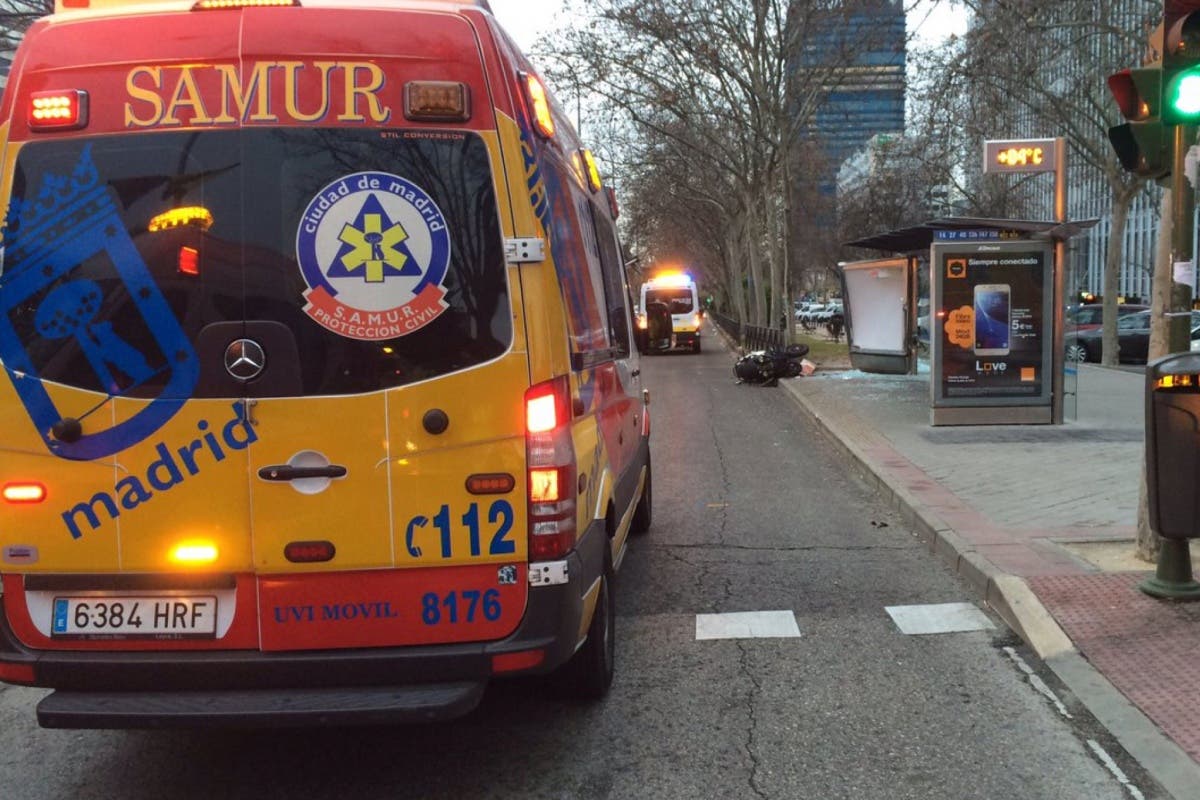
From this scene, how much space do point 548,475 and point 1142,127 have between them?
4158mm

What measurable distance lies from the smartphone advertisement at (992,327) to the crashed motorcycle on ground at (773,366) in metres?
8.89

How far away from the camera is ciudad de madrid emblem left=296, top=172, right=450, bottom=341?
11.7 ft

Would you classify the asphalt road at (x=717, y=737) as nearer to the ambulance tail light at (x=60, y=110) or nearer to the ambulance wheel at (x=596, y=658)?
the ambulance wheel at (x=596, y=658)

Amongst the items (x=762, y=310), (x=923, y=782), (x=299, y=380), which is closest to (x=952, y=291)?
(x=923, y=782)

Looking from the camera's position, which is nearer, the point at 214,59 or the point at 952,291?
the point at 214,59

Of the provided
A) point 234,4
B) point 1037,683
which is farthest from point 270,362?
point 1037,683

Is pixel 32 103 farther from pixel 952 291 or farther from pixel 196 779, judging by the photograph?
pixel 952 291

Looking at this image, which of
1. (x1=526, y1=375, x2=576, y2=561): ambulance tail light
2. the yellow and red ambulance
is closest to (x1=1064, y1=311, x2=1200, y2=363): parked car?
(x1=526, y1=375, x2=576, y2=561): ambulance tail light

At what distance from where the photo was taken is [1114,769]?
3.90 metres

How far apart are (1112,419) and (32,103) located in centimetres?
1309

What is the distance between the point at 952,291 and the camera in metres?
13.0

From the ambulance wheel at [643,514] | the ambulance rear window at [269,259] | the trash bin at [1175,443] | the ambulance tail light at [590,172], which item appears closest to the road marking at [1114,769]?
the trash bin at [1175,443]

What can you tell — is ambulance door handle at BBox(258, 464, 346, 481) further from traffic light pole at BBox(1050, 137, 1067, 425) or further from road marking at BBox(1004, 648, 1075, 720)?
traffic light pole at BBox(1050, 137, 1067, 425)

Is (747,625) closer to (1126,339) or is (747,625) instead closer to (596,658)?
(596,658)
